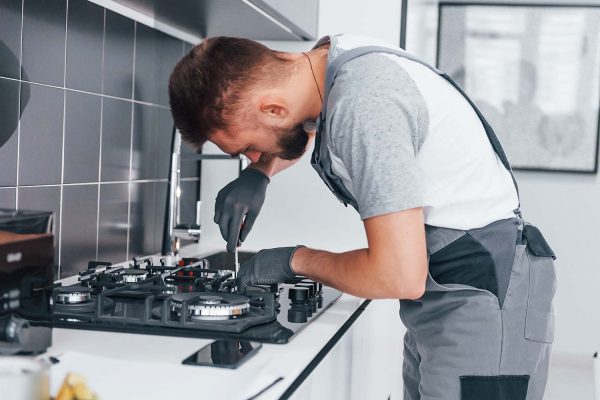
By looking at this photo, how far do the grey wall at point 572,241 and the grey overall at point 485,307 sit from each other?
274 centimetres

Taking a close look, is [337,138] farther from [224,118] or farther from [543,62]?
[543,62]

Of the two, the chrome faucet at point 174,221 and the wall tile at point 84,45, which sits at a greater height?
the wall tile at point 84,45

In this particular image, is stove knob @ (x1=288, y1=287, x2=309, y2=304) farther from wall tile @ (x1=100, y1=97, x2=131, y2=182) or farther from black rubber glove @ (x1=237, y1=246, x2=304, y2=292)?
wall tile @ (x1=100, y1=97, x2=131, y2=182)

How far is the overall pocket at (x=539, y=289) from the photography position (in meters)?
1.33

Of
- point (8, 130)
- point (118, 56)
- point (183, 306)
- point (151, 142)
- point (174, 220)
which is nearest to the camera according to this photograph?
point (183, 306)

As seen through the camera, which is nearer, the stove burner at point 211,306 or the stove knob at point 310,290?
the stove burner at point 211,306

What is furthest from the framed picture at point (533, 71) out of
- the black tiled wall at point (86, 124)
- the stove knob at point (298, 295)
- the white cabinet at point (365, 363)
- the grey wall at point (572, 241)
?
the stove knob at point (298, 295)

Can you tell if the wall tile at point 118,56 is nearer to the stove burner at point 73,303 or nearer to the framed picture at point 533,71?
the stove burner at point 73,303

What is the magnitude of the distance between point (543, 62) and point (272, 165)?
8.61ft

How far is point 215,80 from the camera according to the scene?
117cm

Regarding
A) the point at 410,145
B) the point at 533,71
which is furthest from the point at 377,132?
the point at 533,71

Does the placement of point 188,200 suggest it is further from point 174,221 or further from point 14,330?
point 14,330

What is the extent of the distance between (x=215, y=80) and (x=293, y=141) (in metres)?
0.20

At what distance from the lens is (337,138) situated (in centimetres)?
117
